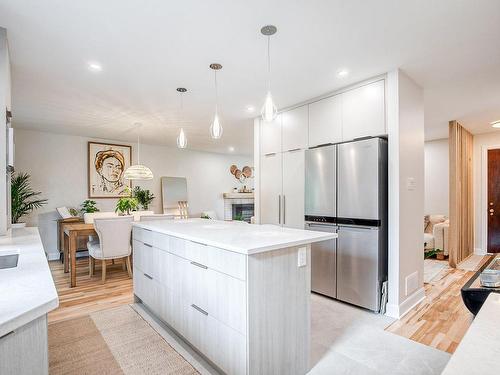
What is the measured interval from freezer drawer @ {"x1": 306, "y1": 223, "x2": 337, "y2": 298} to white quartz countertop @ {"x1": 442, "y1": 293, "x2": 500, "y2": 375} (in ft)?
8.03

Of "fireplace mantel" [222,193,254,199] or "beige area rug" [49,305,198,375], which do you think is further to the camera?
"fireplace mantel" [222,193,254,199]

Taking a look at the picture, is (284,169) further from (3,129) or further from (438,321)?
(3,129)

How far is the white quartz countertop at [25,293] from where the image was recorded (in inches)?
32.4

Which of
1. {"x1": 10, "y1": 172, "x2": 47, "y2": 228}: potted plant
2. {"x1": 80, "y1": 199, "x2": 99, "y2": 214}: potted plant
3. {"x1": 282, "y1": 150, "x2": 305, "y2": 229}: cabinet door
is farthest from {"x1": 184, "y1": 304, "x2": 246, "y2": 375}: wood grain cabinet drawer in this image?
{"x1": 80, "y1": 199, "x2": 99, "y2": 214}: potted plant

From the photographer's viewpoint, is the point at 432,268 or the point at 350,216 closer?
the point at 350,216

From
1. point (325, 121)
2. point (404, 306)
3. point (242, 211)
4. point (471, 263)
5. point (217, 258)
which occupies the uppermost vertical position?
point (325, 121)

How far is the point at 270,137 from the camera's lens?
14.1 feet

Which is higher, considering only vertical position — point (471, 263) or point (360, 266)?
point (360, 266)

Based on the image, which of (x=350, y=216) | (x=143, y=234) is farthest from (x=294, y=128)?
(x=143, y=234)

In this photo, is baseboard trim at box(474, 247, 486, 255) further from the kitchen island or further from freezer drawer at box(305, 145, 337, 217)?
the kitchen island

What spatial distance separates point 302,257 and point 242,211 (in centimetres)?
702

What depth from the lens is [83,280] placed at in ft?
13.6

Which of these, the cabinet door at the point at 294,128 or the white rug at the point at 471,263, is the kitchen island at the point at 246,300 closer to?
the cabinet door at the point at 294,128

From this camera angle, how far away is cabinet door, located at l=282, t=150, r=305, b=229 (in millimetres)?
3781
